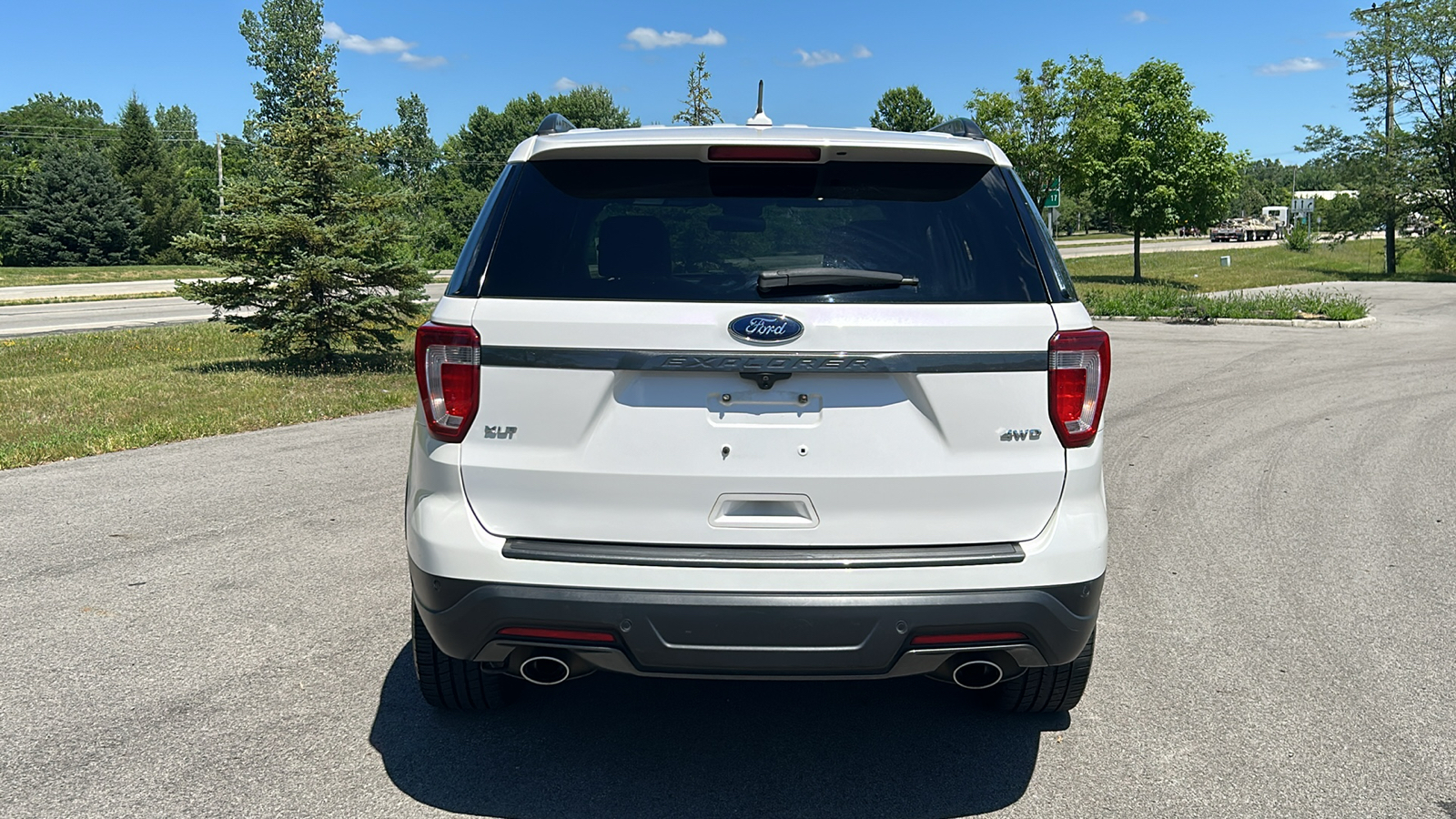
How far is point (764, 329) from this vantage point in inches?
114

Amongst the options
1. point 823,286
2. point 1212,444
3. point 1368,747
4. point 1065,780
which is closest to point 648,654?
point 823,286

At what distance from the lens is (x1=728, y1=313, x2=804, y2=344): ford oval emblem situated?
9.49 ft

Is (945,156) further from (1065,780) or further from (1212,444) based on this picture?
(1212,444)

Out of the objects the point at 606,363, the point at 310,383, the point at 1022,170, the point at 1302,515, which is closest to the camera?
the point at 606,363

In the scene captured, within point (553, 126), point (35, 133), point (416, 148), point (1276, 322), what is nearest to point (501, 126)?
point (416, 148)

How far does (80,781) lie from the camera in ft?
10.9

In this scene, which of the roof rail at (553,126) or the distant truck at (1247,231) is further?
the distant truck at (1247,231)

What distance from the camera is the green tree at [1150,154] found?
3325 cm

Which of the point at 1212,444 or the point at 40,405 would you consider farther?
the point at 40,405

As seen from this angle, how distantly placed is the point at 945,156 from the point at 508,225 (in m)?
1.27

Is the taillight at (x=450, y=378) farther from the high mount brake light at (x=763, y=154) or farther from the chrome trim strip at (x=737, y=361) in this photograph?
the high mount brake light at (x=763, y=154)

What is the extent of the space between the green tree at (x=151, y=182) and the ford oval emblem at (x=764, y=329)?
54023 millimetres

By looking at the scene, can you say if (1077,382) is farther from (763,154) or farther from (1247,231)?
(1247,231)

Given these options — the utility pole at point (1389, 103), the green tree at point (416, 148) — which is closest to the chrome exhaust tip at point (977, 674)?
the utility pole at point (1389, 103)
